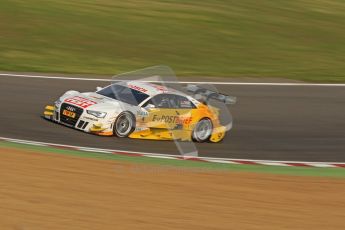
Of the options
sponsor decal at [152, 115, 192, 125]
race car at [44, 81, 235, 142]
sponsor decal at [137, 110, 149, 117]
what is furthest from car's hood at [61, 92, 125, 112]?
sponsor decal at [152, 115, 192, 125]

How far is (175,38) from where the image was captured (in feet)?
93.2

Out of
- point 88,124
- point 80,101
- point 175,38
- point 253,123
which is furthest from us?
point 175,38

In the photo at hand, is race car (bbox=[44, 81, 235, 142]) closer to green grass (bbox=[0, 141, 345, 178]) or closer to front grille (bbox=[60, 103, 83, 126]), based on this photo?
front grille (bbox=[60, 103, 83, 126])

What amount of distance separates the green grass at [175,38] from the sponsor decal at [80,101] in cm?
674

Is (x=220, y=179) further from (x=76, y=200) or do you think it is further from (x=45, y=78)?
(x=45, y=78)

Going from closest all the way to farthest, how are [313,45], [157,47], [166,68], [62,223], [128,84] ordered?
[62,223], [128,84], [166,68], [157,47], [313,45]

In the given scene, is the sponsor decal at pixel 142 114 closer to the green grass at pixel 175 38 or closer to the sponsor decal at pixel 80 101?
the sponsor decal at pixel 80 101

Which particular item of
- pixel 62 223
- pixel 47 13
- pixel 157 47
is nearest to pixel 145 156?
pixel 62 223

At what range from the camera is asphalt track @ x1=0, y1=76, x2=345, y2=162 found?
627 inches

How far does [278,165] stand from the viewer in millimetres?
15195

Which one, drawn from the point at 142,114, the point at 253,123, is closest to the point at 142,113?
the point at 142,114

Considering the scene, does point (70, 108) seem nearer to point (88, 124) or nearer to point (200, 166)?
point (88, 124)

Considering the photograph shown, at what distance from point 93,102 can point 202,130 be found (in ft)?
8.78

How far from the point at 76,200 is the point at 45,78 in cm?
1151
